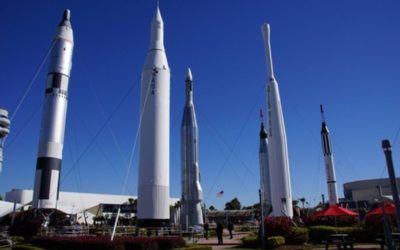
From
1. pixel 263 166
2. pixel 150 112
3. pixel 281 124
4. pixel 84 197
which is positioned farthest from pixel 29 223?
pixel 84 197

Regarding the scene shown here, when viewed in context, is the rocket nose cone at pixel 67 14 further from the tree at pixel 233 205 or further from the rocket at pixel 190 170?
the tree at pixel 233 205

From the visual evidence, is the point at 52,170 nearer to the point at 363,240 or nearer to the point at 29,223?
the point at 29,223

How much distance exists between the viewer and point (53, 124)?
101 ft

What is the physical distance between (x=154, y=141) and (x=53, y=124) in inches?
417

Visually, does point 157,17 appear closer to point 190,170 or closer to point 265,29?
point 265,29

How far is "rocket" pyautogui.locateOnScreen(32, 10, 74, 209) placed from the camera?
96.1ft

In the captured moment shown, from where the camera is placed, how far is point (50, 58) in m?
32.6

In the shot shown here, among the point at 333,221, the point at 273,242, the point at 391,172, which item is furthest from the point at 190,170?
the point at 391,172

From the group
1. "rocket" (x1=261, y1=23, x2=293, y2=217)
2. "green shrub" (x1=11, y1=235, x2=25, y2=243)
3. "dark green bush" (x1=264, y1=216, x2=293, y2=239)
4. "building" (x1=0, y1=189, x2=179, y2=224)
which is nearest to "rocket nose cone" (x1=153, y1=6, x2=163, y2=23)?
"rocket" (x1=261, y1=23, x2=293, y2=217)

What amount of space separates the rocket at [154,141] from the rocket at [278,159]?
33.6 feet

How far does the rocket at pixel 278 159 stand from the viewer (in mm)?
30469

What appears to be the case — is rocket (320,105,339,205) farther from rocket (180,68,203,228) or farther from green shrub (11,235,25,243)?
green shrub (11,235,25,243)

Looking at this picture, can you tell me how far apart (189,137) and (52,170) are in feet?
45.9

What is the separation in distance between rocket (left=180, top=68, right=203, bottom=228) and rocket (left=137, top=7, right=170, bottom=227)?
10.6 metres
